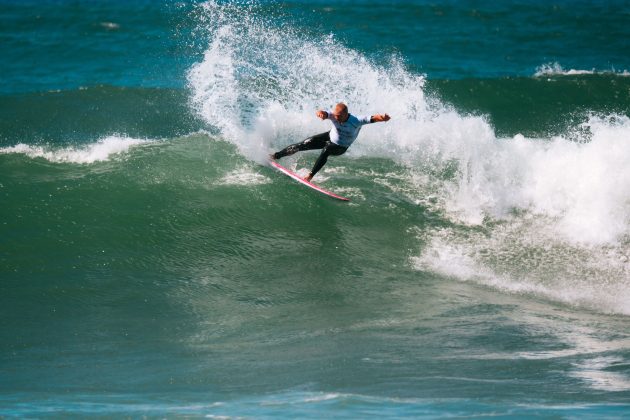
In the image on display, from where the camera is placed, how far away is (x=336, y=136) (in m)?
11.2

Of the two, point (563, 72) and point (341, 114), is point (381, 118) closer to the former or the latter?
point (341, 114)

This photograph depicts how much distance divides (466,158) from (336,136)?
2.80 m

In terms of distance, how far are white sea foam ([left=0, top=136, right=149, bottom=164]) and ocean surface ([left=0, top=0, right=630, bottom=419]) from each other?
0.17ft

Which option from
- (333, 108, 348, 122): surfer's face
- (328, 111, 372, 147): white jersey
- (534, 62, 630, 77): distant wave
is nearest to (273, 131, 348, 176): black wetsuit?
(328, 111, 372, 147): white jersey

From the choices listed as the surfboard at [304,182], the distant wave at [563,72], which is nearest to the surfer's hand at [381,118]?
the surfboard at [304,182]

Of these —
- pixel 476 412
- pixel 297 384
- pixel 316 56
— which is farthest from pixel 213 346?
pixel 316 56

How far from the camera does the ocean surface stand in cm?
685

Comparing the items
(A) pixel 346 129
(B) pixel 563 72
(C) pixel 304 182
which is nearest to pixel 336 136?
(A) pixel 346 129

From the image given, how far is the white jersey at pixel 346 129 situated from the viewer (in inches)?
434

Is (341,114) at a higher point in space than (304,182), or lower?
higher

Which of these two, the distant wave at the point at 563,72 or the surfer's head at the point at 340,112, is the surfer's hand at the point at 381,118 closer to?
the surfer's head at the point at 340,112

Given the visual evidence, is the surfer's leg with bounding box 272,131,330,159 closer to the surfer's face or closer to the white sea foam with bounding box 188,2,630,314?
the surfer's face

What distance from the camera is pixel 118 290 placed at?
9250mm

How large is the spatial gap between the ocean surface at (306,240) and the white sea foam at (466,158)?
43 mm
